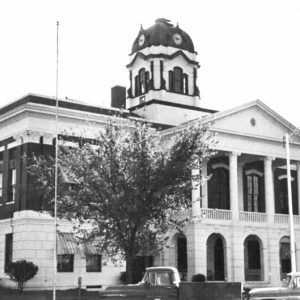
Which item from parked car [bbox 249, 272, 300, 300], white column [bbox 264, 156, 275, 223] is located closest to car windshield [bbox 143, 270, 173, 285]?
parked car [bbox 249, 272, 300, 300]

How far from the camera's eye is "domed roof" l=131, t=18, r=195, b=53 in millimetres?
52469

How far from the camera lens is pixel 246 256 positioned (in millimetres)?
48750

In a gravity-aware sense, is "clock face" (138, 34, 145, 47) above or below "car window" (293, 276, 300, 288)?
above

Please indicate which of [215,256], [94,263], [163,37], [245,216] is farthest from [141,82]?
[94,263]

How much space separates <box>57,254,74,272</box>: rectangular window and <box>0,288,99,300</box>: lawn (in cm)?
245

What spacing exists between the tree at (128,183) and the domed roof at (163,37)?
23.2m

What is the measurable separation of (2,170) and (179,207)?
55.6ft

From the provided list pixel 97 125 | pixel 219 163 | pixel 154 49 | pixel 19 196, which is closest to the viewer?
pixel 19 196

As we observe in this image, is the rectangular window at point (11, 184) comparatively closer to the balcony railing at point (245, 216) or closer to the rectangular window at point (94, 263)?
the rectangular window at point (94, 263)

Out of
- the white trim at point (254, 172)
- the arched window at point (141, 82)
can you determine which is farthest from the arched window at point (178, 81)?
the white trim at point (254, 172)

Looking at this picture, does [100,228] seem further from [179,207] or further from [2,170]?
[2,170]

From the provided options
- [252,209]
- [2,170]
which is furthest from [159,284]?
[252,209]

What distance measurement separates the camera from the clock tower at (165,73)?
51.2 meters

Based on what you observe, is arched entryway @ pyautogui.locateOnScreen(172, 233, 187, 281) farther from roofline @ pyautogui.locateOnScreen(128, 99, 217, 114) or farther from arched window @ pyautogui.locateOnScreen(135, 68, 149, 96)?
arched window @ pyautogui.locateOnScreen(135, 68, 149, 96)
